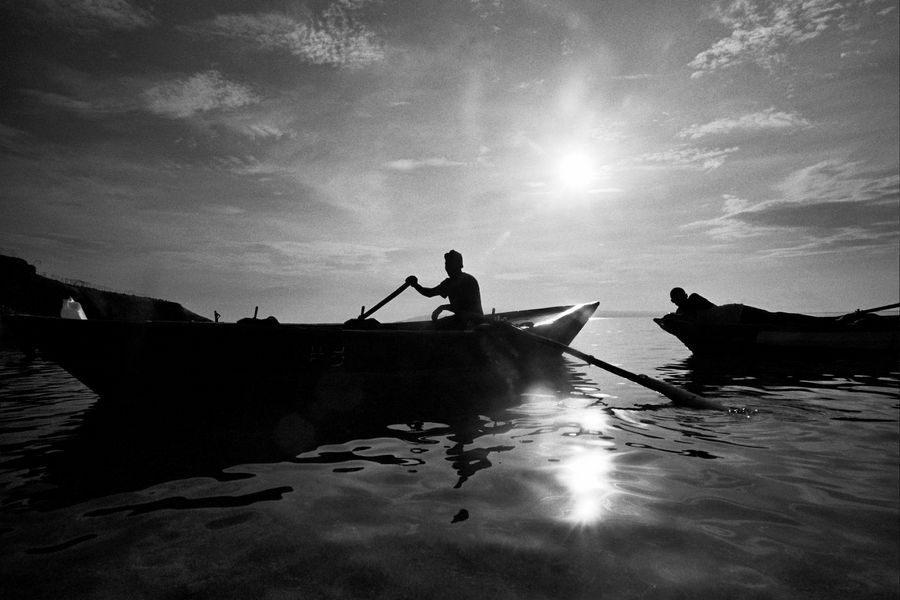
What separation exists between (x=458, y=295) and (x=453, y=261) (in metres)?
0.73

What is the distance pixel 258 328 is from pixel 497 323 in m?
4.39

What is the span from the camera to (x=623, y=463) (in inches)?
172

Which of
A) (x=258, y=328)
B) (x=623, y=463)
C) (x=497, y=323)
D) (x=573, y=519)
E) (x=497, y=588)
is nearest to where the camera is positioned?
(x=497, y=588)

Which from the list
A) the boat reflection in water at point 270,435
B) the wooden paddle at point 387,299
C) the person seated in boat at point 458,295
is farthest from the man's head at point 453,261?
the boat reflection in water at point 270,435

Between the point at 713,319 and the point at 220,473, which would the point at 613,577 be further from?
the point at 713,319

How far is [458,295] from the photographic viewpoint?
9.04 m

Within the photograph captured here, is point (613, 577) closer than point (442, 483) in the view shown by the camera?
Yes

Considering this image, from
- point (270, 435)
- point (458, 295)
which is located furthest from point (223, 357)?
point (458, 295)

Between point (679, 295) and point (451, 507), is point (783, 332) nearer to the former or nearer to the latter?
point (679, 295)

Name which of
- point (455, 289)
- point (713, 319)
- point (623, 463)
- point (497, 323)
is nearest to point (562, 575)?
point (623, 463)

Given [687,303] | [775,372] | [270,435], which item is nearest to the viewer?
[270,435]

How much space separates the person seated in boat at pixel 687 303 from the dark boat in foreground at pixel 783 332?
0.20m

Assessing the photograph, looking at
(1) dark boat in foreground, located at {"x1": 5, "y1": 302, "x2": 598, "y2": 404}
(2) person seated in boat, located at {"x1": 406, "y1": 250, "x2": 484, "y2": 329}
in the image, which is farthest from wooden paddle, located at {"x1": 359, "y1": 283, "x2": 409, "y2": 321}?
(1) dark boat in foreground, located at {"x1": 5, "y1": 302, "x2": 598, "y2": 404}

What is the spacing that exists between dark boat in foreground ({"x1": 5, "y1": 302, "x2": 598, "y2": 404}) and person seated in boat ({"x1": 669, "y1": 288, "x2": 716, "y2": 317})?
13.2m
